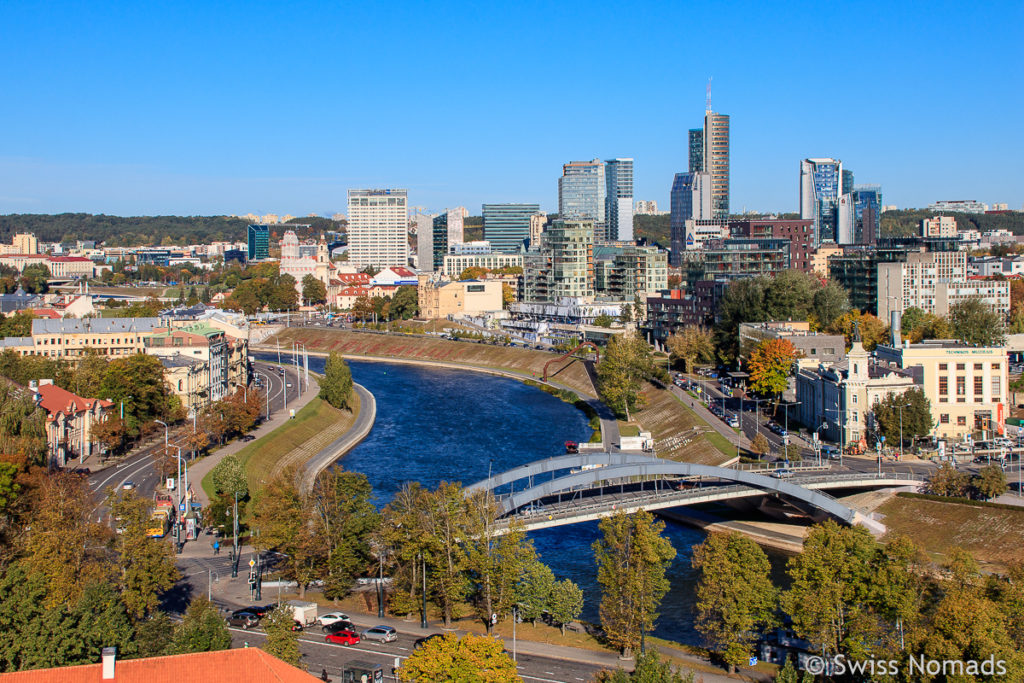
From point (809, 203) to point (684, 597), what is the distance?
141m

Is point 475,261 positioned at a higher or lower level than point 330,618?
higher

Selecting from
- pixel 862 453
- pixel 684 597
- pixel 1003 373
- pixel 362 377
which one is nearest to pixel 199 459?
pixel 684 597

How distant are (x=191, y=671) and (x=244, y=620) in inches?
280

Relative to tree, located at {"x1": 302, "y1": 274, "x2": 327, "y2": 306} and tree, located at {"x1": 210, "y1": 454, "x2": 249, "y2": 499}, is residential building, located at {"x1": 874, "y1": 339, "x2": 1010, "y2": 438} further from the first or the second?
tree, located at {"x1": 302, "y1": 274, "x2": 327, "y2": 306}

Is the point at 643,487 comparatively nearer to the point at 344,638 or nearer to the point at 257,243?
the point at 344,638

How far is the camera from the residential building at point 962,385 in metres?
36.7

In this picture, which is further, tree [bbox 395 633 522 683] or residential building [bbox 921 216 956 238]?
residential building [bbox 921 216 956 238]

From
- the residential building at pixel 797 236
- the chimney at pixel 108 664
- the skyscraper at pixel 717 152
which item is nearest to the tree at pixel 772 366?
the chimney at pixel 108 664

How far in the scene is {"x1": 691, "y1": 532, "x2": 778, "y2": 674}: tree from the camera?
19578mm

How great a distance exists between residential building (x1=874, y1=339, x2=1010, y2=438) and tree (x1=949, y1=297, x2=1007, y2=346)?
38.5 ft

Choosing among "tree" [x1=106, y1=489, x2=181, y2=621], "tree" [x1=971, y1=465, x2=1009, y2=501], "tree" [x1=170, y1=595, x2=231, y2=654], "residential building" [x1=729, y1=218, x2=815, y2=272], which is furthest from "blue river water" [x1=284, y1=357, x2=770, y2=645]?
"residential building" [x1=729, y1=218, x2=815, y2=272]

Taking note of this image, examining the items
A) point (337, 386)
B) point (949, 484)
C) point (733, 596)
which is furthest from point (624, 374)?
point (733, 596)

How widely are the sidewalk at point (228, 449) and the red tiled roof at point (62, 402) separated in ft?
15.8

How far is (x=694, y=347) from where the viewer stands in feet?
Answer: 189
